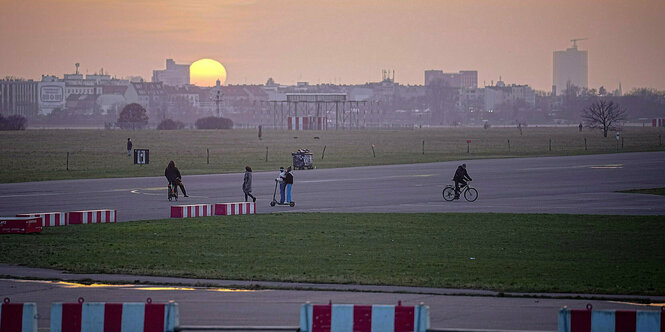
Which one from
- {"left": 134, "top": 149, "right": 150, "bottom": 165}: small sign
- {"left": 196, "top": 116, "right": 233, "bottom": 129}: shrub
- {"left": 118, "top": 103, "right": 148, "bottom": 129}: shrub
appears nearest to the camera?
{"left": 134, "top": 149, "right": 150, "bottom": 165}: small sign

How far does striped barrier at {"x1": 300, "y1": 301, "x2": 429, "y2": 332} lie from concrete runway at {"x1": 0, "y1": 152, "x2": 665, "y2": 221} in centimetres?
2245

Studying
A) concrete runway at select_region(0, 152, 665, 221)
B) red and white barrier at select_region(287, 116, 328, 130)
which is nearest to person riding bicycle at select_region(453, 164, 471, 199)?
concrete runway at select_region(0, 152, 665, 221)

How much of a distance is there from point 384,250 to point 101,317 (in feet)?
43.8

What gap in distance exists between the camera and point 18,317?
40.0 ft

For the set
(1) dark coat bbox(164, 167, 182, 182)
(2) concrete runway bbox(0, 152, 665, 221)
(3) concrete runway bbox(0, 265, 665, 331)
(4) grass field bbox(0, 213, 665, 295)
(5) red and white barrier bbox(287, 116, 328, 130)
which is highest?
(5) red and white barrier bbox(287, 116, 328, 130)

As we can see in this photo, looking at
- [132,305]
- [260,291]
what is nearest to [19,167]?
[260,291]

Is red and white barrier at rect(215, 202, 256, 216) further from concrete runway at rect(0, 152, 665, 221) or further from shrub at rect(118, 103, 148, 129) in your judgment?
shrub at rect(118, 103, 148, 129)

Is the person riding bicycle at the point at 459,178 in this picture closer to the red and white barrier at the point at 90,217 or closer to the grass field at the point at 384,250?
the grass field at the point at 384,250

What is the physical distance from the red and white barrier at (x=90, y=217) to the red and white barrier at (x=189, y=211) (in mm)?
2295

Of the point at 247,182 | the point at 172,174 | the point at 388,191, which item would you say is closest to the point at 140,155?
the point at 172,174

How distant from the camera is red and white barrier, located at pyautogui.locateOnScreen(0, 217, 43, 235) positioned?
28.4 metres

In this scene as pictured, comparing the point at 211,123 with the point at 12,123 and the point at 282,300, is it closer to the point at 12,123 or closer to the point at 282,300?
the point at 12,123

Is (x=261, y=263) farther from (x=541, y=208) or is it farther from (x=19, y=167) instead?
(x=19, y=167)

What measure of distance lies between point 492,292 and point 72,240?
13853 millimetres
